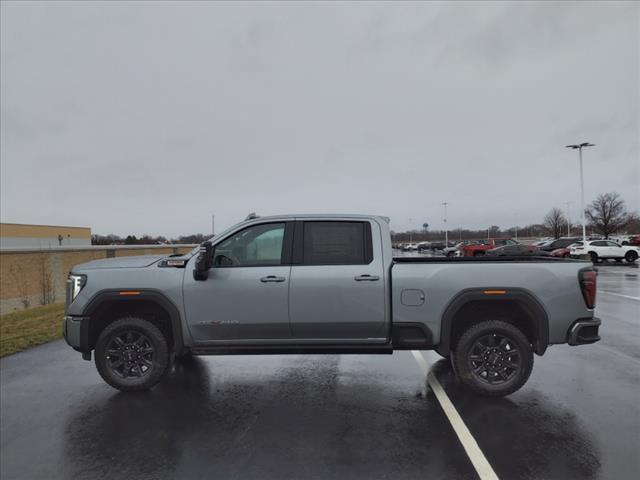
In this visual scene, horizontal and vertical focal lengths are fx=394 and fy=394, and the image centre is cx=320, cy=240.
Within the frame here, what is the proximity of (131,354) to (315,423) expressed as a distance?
242cm

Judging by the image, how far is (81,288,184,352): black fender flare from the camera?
4605 mm

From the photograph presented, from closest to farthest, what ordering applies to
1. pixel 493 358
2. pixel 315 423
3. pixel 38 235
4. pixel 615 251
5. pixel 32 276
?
pixel 315 423 < pixel 493 358 < pixel 32 276 < pixel 615 251 < pixel 38 235

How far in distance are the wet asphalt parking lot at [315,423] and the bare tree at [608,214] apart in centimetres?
7644

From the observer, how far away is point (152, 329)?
466 cm

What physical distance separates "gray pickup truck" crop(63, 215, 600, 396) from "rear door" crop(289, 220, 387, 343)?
0.01 metres

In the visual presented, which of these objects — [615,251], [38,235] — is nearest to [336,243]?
[615,251]

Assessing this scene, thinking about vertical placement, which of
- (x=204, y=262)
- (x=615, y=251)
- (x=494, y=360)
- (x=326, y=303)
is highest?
(x=204, y=262)

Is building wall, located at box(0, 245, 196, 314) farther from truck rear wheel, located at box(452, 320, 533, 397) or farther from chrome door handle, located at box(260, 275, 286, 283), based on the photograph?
truck rear wheel, located at box(452, 320, 533, 397)

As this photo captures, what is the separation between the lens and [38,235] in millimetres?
69938

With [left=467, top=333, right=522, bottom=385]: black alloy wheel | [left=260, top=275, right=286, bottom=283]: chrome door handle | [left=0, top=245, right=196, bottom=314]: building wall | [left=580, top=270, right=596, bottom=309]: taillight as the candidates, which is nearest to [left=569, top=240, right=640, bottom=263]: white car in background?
[left=580, top=270, right=596, bottom=309]: taillight

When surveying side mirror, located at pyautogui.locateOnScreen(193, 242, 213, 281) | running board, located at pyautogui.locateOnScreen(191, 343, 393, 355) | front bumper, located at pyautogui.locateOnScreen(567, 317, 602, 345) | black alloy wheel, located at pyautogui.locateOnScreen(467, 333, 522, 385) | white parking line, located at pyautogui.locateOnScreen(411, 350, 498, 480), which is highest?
side mirror, located at pyautogui.locateOnScreen(193, 242, 213, 281)

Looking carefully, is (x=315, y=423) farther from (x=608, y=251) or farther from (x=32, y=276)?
(x=608, y=251)

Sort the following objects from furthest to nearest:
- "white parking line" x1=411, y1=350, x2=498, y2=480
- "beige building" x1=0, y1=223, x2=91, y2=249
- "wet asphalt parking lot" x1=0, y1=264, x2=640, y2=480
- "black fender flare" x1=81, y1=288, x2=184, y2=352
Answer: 1. "beige building" x1=0, y1=223, x2=91, y2=249
2. "black fender flare" x1=81, y1=288, x2=184, y2=352
3. "wet asphalt parking lot" x1=0, y1=264, x2=640, y2=480
4. "white parking line" x1=411, y1=350, x2=498, y2=480

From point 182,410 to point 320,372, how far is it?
6.38ft
